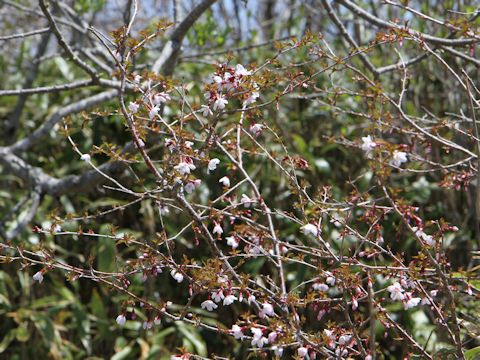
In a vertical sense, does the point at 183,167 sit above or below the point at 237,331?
above

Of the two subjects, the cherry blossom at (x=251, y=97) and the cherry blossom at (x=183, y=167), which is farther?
the cherry blossom at (x=251, y=97)

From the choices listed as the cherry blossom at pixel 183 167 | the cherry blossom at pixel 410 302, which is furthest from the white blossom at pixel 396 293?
the cherry blossom at pixel 183 167

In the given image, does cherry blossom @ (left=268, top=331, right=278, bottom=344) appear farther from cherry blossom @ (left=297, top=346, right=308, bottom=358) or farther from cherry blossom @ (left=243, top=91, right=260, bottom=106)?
cherry blossom @ (left=243, top=91, right=260, bottom=106)

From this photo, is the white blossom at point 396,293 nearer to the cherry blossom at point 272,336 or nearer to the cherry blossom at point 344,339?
the cherry blossom at point 344,339

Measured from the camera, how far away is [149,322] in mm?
2086

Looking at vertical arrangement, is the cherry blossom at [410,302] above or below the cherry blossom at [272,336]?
above

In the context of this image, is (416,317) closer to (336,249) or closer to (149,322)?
(336,249)

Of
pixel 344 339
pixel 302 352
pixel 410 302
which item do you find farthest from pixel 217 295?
pixel 410 302

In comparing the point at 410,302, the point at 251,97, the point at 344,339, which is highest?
the point at 251,97

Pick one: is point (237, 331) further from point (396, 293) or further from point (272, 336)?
point (396, 293)

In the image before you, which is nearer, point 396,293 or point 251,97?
point 396,293

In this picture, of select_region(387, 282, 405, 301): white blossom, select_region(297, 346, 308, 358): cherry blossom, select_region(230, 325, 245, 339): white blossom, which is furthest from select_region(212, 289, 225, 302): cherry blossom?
select_region(387, 282, 405, 301): white blossom

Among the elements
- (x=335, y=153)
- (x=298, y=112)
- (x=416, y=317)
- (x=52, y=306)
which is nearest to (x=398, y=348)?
(x=416, y=317)

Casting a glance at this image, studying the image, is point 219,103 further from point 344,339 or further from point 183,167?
point 344,339
